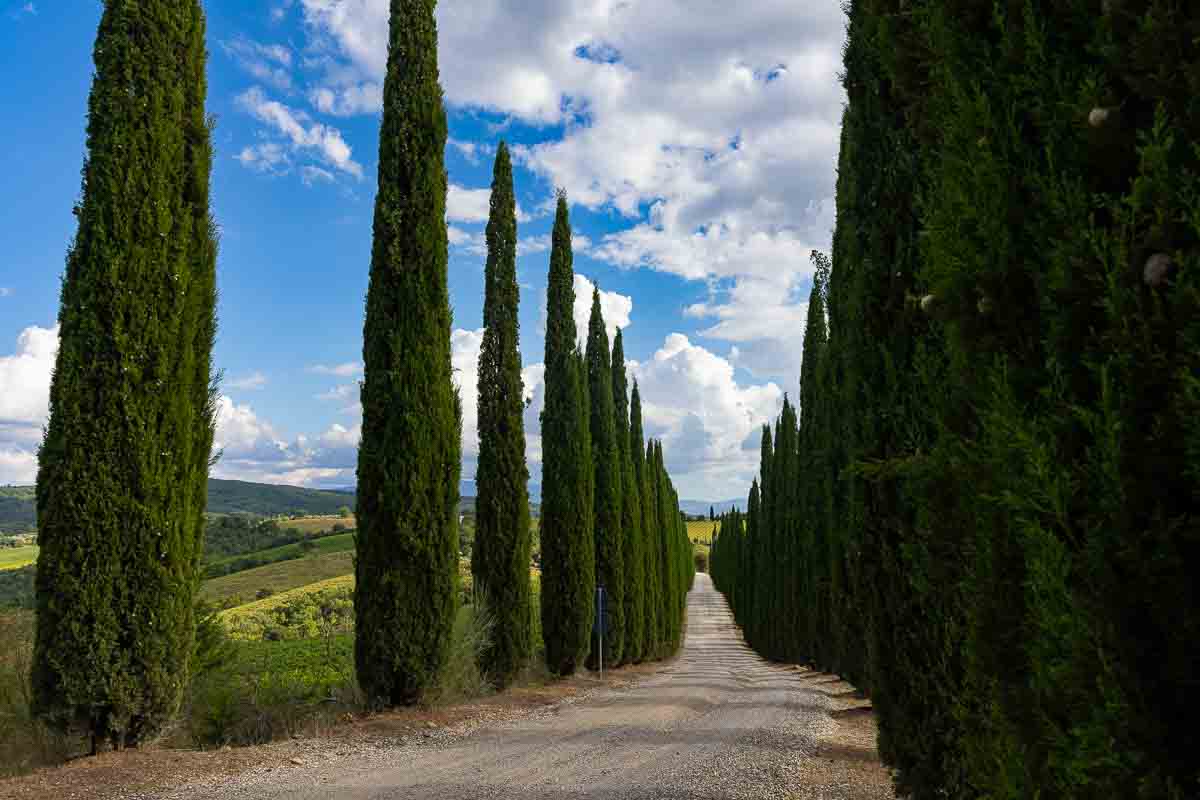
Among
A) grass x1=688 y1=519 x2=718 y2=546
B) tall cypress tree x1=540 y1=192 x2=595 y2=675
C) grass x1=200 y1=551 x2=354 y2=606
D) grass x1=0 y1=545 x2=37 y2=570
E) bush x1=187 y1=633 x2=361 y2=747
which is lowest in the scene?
grass x1=688 y1=519 x2=718 y2=546

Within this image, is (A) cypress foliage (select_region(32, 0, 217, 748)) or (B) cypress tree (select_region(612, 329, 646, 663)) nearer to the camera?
(A) cypress foliage (select_region(32, 0, 217, 748))

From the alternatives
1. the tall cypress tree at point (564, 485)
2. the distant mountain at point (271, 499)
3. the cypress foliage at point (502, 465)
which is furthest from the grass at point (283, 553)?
the distant mountain at point (271, 499)

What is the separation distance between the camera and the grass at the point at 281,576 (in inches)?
1396

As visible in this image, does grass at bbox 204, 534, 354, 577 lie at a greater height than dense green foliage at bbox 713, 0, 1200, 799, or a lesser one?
lesser

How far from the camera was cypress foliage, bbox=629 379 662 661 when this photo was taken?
25.4 metres

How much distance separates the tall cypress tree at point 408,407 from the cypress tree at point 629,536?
12.3m

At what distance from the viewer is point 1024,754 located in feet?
7.18

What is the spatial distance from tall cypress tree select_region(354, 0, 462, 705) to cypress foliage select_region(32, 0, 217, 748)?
2818 mm

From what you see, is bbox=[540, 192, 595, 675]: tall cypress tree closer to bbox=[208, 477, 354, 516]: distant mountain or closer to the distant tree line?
the distant tree line

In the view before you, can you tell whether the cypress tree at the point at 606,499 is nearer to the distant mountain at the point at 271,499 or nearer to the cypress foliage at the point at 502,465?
the cypress foliage at the point at 502,465

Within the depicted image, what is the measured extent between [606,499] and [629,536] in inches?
100

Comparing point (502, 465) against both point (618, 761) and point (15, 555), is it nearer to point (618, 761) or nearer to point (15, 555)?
point (618, 761)

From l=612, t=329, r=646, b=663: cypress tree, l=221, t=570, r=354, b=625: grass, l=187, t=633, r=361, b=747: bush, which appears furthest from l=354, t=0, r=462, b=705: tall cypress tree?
l=221, t=570, r=354, b=625: grass

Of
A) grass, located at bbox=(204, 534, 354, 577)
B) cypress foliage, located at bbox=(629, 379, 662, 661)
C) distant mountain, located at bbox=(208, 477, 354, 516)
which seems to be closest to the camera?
cypress foliage, located at bbox=(629, 379, 662, 661)
